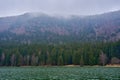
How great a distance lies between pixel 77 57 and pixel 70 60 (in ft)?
27.3

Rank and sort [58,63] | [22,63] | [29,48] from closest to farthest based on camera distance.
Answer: [58,63]
[22,63]
[29,48]

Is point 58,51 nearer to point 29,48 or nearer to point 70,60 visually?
point 70,60

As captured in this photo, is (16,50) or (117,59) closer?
(117,59)

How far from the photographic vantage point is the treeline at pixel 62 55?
159750 millimetres

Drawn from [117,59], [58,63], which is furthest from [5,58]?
[117,59]

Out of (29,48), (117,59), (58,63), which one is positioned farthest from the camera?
(29,48)

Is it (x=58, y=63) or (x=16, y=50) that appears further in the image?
(x=16, y=50)

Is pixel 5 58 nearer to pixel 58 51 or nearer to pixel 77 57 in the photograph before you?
pixel 58 51

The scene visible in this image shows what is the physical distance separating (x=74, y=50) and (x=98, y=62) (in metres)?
22.8

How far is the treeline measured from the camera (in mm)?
159750

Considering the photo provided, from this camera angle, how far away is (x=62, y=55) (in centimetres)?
17212

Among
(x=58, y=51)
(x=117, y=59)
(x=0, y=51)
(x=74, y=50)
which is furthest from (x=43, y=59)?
(x=117, y=59)

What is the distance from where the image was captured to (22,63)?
7067 inches

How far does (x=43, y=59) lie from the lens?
17575 cm
